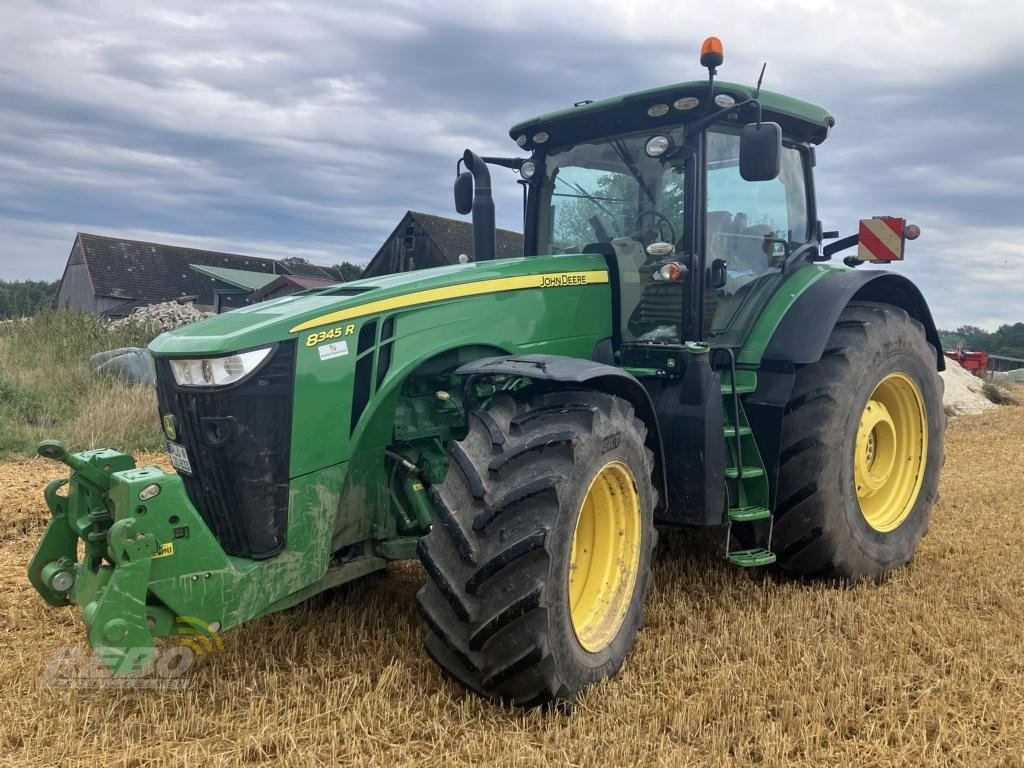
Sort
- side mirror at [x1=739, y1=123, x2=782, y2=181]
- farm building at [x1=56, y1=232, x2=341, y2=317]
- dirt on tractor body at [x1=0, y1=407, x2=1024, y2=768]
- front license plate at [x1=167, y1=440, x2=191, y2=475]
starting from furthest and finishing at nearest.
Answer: farm building at [x1=56, y1=232, x2=341, y2=317], side mirror at [x1=739, y1=123, x2=782, y2=181], front license plate at [x1=167, y1=440, x2=191, y2=475], dirt on tractor body at [x1=0, y1=407, x2=1024, y2=768]

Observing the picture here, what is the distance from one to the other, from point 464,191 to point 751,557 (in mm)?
2770

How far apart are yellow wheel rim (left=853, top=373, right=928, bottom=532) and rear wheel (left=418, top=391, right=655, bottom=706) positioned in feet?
7.73

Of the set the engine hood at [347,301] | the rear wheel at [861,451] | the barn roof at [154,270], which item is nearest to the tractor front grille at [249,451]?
the engine hood at [347,301]

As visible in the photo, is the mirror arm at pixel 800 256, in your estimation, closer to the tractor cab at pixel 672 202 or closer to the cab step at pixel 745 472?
the tractor cab at pixel 672 202

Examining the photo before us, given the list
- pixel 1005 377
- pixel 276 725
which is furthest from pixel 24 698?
pixel 1005 377

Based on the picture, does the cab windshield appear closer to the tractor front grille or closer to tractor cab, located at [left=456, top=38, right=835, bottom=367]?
tractor cab, located at [left=456, top=38, right=835, bottom=367]

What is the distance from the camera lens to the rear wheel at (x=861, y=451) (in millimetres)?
4215

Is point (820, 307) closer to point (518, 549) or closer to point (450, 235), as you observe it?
point (518, 549)

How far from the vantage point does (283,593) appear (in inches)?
123

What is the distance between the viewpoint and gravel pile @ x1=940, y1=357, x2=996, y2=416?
15114mm

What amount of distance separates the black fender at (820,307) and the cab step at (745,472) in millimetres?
589

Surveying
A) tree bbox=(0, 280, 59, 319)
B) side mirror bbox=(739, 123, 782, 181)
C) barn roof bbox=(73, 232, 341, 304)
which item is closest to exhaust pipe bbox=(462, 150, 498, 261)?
side mirror bbox=(739, 123, 782, 181)

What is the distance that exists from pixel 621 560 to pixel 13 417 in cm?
906

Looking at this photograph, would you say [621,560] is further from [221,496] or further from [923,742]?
[221,496]
